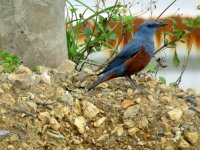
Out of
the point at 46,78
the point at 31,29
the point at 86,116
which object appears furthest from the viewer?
the point at 31,29

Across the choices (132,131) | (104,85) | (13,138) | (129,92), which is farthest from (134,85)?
(13,138)

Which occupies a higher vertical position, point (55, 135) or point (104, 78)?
point (104, 78)

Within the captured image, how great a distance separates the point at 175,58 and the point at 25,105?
1.32m

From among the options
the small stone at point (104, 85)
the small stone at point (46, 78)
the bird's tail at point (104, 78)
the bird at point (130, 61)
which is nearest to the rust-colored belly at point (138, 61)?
the bird at point (130, 61)

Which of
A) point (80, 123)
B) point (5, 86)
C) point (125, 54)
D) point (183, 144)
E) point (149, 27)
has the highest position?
point (149, 27)

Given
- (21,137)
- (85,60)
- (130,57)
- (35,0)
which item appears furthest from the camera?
(85,60)

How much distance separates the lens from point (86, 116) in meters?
4.45

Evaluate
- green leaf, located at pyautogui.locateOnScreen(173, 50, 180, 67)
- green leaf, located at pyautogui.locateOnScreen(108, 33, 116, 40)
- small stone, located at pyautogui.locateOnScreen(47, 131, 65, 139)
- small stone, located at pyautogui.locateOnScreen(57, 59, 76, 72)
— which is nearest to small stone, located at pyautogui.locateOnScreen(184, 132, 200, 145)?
small stone, located at pyautogui.locateOnScreen(47, 131, 65, 139)

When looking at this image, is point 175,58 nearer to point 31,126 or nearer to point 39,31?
point 39,31

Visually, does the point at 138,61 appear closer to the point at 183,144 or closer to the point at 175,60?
the point at 183,144

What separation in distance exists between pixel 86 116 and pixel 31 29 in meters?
0.78

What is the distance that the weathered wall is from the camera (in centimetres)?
497

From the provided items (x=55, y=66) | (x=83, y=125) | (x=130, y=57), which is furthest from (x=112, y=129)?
(x=55, y=66)

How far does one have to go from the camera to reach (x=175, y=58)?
543 cm
